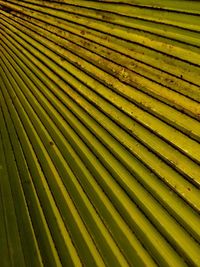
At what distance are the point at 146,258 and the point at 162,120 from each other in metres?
0.48

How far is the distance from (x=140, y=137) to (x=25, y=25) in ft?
3.69

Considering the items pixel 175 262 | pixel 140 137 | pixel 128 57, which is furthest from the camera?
pixel 128 57

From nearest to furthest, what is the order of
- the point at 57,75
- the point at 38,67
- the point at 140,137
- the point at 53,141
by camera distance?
the point at 140,137 < the point at 53,141 < the point at 57,75 < the point at 38,67

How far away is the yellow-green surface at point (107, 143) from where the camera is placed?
124 cm

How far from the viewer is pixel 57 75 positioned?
1.94 metres

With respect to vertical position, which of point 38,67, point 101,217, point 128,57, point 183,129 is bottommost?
point 101,217

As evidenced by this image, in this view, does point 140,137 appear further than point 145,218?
Yes

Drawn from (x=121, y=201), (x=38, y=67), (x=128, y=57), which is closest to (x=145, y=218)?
(x=121, y=201)

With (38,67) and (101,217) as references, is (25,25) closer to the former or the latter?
(38,67)

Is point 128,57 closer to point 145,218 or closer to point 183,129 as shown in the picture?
point 183,129

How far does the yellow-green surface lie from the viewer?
124 cm

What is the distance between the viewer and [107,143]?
1.53 meters

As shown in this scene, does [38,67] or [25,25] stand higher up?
[25,25]

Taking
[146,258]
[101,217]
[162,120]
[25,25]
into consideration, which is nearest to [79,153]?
[101,217]
